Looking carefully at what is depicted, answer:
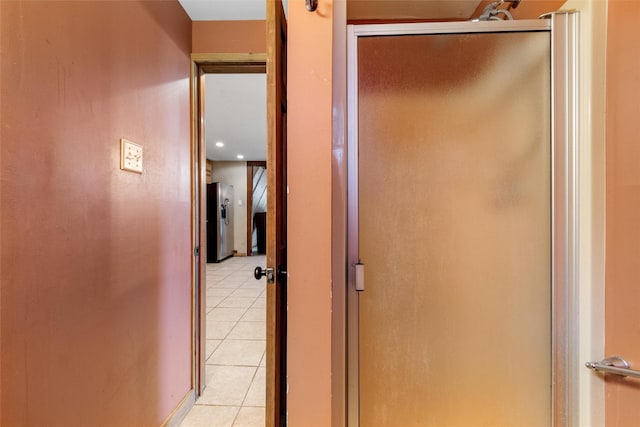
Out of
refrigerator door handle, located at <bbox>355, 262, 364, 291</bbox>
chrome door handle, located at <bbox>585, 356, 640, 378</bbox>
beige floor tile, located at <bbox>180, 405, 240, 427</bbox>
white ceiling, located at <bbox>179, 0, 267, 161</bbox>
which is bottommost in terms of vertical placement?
beige floor tile, located at <bbox>180, 405, 240, 427</bbox>

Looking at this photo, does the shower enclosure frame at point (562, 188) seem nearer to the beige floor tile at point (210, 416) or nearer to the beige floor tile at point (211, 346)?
the beige floor tile at point (210, 416)

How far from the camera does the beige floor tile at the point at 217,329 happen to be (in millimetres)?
2453

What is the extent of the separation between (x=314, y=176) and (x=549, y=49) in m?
0.94

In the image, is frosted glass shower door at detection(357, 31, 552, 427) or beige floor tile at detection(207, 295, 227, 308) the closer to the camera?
frosted glass shower door at detection(357, 31, 552, 427)

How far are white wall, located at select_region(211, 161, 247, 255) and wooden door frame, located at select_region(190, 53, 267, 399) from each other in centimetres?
506

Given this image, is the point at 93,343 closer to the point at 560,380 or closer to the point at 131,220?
the point at 131,220

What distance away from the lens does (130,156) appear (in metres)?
1.15

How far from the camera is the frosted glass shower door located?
0.93 metres

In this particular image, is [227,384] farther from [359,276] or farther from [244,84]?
[244,84]

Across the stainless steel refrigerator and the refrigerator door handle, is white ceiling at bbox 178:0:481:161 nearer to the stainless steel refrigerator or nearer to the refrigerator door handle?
the stainless steel refrigerator

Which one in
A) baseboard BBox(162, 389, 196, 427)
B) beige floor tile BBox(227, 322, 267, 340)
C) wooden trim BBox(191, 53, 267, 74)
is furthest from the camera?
beige floor tile BBox(227, 322, 267, 340)

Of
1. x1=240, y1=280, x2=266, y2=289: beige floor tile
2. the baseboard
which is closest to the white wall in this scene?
x1=240, y1=280, x2=266, y2=289: beige floor tile

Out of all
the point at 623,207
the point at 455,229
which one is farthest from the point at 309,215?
the point at 623,207

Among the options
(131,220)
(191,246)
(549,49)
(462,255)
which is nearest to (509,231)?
(462,255)
